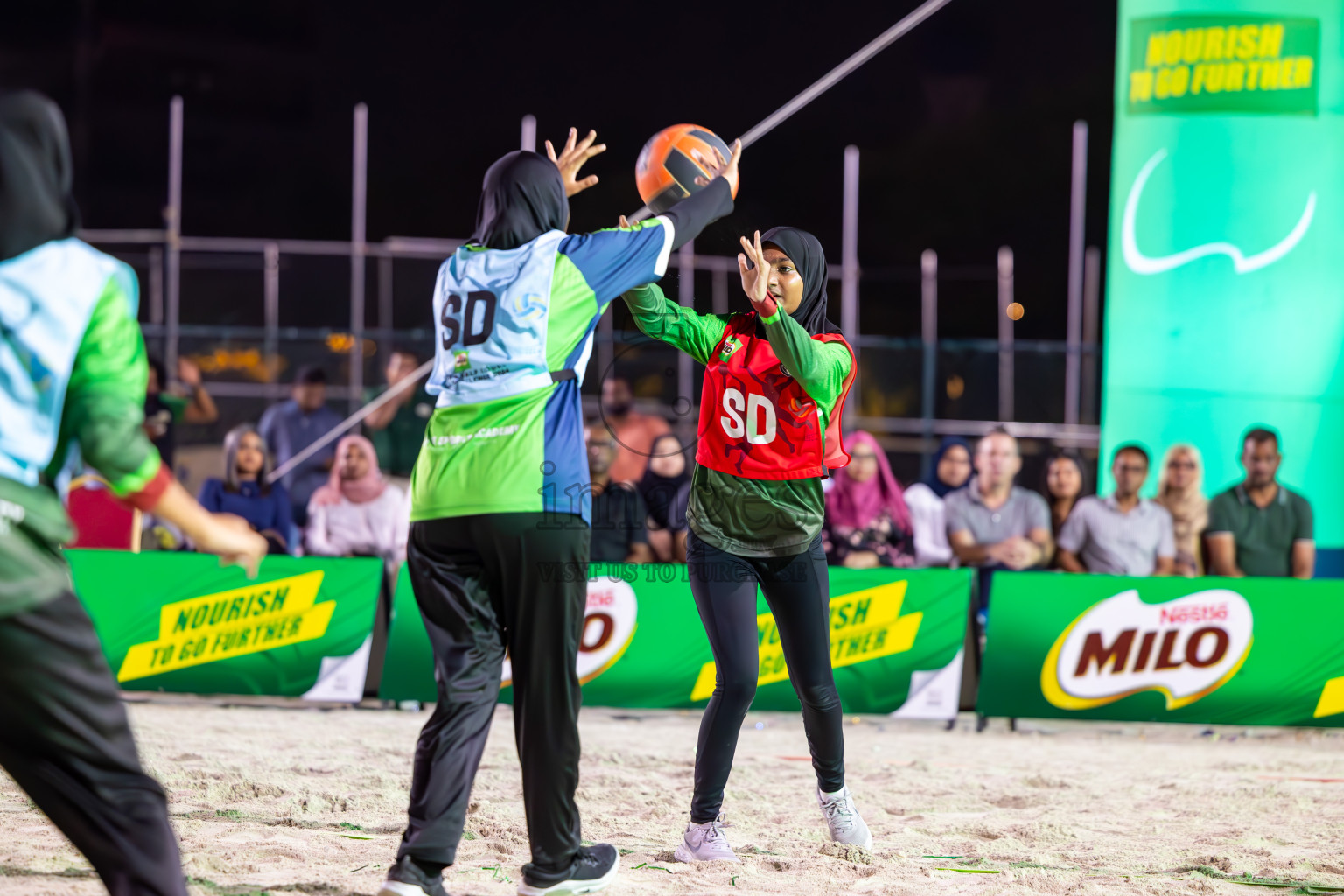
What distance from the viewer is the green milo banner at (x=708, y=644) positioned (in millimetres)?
7871

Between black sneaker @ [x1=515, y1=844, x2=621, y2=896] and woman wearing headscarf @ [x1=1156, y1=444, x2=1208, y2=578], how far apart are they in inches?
241

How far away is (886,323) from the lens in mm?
25891

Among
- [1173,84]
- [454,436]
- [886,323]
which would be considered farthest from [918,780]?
[886,323]

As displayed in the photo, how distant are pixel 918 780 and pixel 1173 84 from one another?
6.55m

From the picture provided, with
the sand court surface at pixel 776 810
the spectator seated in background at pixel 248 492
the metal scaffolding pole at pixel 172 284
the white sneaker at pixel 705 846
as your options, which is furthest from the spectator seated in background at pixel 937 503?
the metal scaffolding pole at pixel 172 284

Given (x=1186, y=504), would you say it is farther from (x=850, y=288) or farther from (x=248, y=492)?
(x=850, y=288)

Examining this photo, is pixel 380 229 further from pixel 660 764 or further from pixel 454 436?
pixel 454 436

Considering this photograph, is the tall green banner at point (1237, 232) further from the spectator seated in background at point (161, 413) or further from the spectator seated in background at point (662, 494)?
the spectator seated in background at point (161, 413)

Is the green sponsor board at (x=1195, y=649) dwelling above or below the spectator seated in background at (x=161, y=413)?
below

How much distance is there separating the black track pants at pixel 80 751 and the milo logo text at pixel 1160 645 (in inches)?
245

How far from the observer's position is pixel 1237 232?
1002cm

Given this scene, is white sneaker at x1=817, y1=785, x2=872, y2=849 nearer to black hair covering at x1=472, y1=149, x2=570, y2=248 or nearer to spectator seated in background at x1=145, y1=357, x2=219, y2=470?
black hair covering at x1=472, y1=149, x2=570, y2=248

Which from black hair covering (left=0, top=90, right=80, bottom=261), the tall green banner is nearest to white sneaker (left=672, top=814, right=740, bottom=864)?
black hair covering (left=0, top=90, right=80, bottom=261)

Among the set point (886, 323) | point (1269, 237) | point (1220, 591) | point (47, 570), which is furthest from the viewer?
point (886, 323)
